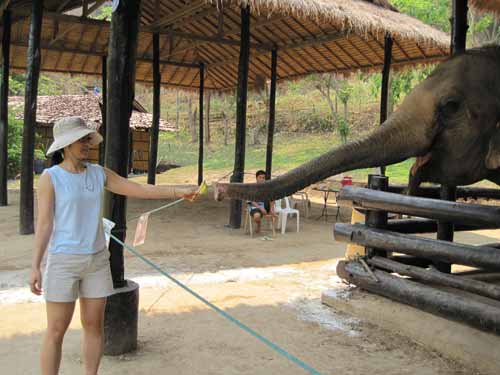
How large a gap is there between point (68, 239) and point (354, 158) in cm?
161

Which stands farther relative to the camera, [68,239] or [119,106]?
[119,106]

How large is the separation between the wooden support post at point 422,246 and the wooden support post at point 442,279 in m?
0.17

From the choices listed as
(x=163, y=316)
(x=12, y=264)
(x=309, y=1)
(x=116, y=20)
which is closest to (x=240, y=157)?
(x=309, y=1)

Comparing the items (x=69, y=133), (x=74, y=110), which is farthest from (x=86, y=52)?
(x=69, y=133)

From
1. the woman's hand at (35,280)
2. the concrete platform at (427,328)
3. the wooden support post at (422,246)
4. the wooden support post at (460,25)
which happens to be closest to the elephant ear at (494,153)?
the wooden support post at (422,246)

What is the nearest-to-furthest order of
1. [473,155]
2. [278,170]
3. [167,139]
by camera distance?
[473,155] < [278,170] < [167,139]

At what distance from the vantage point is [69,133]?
284 centimetres

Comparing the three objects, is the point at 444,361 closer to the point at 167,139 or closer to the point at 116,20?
the point at 116,20

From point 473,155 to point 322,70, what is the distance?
1197cm

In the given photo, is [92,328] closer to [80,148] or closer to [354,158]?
[80,148]

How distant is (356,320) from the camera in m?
4.67

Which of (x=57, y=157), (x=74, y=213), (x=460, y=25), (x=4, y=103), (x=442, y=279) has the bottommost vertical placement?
(x=442, y=279)

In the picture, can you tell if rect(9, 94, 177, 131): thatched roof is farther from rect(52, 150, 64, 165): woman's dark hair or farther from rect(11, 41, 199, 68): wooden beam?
rect(52, 150, 64, 165): woman's dark hair

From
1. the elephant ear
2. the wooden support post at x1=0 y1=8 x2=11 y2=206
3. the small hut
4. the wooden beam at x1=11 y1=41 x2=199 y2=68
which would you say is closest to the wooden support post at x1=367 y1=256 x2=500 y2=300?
the elephant ear
